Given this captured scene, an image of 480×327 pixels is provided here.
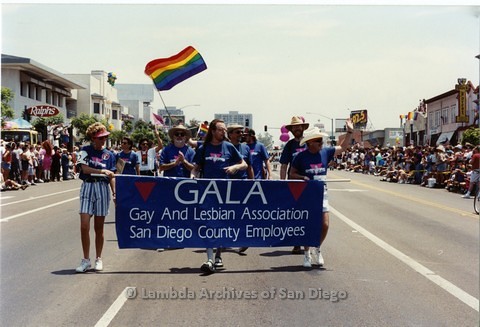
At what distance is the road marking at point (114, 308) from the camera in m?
→ 6.28

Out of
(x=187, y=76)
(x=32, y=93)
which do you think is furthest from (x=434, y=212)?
(x=32, y=93)

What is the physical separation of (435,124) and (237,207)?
63.5 meters

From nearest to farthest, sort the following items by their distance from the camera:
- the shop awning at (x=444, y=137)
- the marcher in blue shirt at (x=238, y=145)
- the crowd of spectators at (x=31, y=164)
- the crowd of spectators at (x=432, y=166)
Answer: the marcher in blue shirt at (x=238, y=145)
the crowd of spectators at (x=432, y=166)
the crowd of spectators at (x=31, y=164)
the shop awning at (x=444, y=137)

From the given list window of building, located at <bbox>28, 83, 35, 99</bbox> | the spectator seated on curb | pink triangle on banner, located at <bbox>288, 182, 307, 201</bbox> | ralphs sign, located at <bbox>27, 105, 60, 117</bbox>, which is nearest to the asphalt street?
pink triangle on banner, located at <bbox>288, 182, 307, 201</bbox>

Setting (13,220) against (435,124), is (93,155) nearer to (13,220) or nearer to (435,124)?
(13,220)

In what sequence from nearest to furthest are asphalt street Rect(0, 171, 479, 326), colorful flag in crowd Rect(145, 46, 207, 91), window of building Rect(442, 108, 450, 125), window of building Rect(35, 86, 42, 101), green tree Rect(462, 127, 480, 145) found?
asphalt street Rect(0, 171, 479, 326) < colorful flag in crowd Rect(145, 46, 207, 91) < green tree Rect(462, 127, 480, 145) < window of building Rect(35, 86, 42, 101) < window of building Rect(442, 108, 450, 125)

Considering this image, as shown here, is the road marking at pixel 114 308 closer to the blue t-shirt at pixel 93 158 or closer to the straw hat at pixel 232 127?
the blue t-shirt at pixel 93 158

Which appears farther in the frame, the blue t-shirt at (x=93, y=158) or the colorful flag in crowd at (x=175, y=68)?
the colorful flag in crowd at (x=175, y=68)

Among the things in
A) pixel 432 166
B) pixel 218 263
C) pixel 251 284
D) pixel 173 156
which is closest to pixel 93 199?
pixel 218 263

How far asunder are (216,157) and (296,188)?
1.17 metres

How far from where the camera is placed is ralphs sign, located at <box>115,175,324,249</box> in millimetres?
8344

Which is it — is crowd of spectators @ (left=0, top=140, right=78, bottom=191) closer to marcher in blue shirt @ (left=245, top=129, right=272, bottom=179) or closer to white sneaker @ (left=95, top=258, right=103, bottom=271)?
marcher in blue shirt @ (left=245, top=129, right=272, bottom=179)

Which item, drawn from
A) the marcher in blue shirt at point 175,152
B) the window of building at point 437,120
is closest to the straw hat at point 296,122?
the marcher in blue shirt at point 175,152

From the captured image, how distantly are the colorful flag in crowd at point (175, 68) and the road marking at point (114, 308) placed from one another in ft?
16.2
